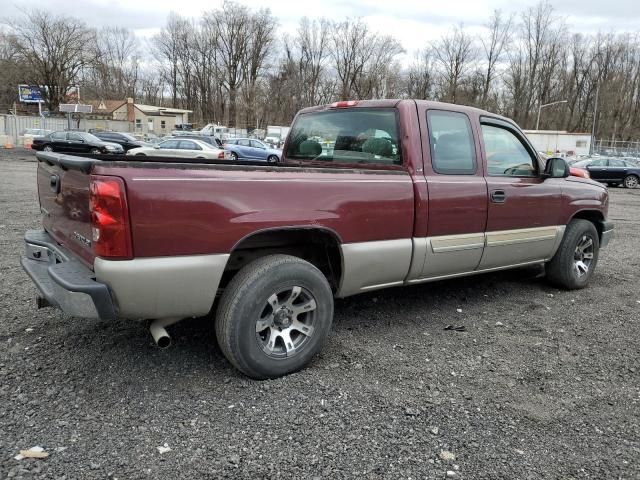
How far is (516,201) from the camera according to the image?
15.1 ft

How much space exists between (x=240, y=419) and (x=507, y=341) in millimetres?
2301

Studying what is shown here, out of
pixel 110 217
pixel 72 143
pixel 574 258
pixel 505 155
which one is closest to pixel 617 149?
pixel 72 143

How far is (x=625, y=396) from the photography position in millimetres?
3246

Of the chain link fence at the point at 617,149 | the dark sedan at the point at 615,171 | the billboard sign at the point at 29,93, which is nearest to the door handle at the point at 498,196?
the dark sedan at the point at 615,171

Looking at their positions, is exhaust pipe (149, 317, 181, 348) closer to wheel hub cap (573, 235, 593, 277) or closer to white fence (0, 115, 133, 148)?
wheel hub cap (573, 235, 593, 277)

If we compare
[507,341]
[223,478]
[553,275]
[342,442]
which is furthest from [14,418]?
[553,275]

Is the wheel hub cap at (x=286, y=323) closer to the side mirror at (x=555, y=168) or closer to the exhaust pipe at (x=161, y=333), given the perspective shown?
the exhaust pipe at (x=161, y=333)

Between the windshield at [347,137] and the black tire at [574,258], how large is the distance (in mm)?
2434

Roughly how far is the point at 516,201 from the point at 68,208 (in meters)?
3.61

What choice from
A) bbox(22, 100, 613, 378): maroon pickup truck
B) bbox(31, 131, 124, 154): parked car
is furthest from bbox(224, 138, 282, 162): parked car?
bbox(22, 100, 613, 378): maroon pickup truck

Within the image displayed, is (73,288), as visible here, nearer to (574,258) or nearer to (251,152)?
(574,258)

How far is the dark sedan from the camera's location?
79.9 ft

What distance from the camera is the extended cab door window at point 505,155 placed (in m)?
4.55

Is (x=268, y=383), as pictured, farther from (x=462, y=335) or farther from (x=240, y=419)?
(x=462, y=335)
